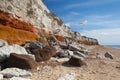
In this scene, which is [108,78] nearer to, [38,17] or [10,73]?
[10,73]

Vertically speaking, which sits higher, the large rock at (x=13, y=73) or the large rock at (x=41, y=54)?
the large rock at (x=41, y=54)

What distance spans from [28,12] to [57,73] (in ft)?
52.2

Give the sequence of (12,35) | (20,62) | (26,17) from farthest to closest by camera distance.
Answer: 1. (26,17)
2. (12,35)
3. (20,62)

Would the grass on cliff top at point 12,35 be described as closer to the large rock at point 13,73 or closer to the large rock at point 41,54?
the large rock at point 41,54

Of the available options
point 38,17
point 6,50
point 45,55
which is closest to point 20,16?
point 38,17

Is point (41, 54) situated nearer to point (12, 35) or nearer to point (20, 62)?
point (20, 62)

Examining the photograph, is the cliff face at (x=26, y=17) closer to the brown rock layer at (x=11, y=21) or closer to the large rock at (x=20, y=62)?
the brown rock layer at (x=11, y=21)

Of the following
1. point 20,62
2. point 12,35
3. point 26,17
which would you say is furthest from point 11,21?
point 20,62

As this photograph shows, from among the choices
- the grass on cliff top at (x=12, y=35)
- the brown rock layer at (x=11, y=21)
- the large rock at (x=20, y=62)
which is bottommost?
the large rock at (x=20, y=62)

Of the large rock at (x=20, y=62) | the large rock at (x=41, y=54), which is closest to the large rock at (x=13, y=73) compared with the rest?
the large rock at (x=20, y=62)

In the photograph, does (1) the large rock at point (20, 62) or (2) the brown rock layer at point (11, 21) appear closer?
(1) the large rock at point (20, 62)

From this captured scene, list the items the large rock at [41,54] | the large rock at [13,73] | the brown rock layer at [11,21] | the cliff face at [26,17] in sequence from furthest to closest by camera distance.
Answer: the cliff face at [26,17] → the brown rock layer at [11,21] → the large rock at [41,54] → the large rock at [13,73]

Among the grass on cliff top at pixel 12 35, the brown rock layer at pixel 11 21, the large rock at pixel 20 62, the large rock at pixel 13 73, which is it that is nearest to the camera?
the large rock at pixel 13 73

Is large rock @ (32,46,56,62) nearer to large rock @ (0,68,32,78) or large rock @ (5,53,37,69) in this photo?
large rock @ (5,53,37,69)
